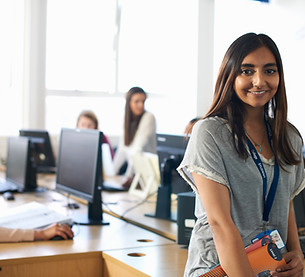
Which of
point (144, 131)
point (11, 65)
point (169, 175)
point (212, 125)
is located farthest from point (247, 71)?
point (11, 65)

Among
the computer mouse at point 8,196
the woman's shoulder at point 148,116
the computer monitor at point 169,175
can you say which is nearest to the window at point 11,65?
the woman's shoulder at point 148,116

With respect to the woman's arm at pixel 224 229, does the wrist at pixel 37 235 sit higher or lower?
lower

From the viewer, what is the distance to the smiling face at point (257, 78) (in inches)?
64.9

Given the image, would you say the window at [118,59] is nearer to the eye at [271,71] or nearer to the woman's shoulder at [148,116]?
the woman's shoulder at [148,116]

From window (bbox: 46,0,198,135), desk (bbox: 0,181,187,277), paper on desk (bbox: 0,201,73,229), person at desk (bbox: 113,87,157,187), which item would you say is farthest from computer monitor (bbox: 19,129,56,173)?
desk (bbox: 0,181,187,277)

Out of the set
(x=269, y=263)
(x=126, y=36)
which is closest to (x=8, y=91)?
(x=126, y=36)

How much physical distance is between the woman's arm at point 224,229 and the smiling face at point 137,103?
346 centimetres

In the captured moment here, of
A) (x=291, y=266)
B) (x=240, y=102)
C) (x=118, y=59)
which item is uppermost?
(x=118, y=59)

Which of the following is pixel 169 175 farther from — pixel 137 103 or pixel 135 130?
pixel 137 103

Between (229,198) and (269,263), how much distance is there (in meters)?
0.23

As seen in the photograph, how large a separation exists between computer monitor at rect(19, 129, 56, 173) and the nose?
3.34 m

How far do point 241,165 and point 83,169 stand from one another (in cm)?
132

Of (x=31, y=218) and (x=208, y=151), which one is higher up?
(x=208, y=151)

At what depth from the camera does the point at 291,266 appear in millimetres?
1645
